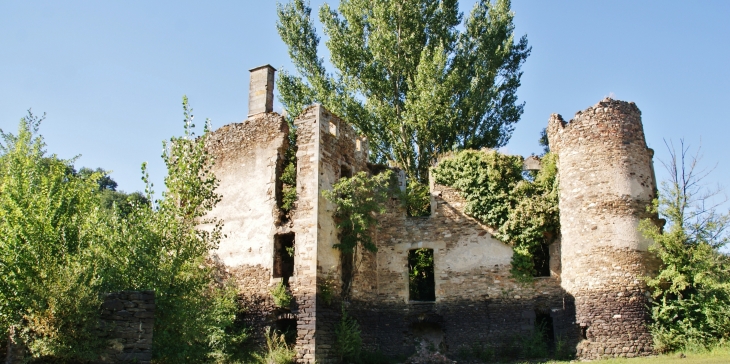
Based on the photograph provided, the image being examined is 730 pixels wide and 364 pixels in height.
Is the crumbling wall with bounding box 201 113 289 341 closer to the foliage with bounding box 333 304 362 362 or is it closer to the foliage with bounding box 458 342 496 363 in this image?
the foliage with bounding box 333 304 362 362

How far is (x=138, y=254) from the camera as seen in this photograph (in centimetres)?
1387

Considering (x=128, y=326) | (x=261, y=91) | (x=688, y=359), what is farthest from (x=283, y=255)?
(x=688, y=359)

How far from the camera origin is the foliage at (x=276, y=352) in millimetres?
16969

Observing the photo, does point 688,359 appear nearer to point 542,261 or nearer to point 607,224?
point 607,224

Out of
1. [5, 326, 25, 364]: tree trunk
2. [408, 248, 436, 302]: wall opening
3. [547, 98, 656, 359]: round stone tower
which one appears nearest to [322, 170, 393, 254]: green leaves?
[408, 248, 436, 302]: wall opening

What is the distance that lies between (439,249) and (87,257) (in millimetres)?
10768

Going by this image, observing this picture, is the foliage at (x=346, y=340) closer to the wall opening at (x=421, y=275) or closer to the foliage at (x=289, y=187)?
the wall opening at (x=421, y=275)

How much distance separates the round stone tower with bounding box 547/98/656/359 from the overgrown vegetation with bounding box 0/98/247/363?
32.0 ft

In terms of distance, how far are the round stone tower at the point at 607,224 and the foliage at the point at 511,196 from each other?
0.74 meters

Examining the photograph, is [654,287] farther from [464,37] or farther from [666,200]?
[464,37]

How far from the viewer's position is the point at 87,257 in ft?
41.3

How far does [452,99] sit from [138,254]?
46.6ft

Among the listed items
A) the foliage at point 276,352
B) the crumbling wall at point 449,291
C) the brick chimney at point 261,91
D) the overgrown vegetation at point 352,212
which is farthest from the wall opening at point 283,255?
the brick chimney at point 261,91

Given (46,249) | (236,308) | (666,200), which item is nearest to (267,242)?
(236,308)
